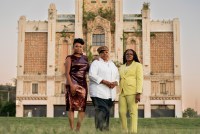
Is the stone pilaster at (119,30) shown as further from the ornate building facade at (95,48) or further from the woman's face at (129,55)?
the woman's face at (129,55)

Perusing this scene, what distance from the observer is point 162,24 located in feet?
158

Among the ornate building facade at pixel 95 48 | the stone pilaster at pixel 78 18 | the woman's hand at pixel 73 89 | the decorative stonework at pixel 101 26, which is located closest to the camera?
the woman's hand at pixel 73 89

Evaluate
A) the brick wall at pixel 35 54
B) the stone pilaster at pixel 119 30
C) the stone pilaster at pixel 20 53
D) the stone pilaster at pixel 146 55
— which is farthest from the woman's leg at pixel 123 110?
the brick wall at pixel 35 54

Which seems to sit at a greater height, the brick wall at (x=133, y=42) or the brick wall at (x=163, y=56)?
the brick wall at (x=133, y=42)

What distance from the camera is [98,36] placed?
48.1 m

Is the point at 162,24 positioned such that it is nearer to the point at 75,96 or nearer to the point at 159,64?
the point at 159,64

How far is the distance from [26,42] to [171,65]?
625 inches

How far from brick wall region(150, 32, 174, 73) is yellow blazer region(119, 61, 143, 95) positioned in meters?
38.2

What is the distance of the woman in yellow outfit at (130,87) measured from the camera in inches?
363

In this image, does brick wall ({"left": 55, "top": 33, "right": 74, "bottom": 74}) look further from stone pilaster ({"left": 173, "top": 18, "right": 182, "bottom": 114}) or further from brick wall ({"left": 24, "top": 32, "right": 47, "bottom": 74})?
stone pilaster ({"left": 173, "top": 18, "right": 182, "bottom": 114})

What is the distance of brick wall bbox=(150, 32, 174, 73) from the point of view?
47.3m

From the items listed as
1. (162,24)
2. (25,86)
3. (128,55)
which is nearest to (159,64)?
(162,24)

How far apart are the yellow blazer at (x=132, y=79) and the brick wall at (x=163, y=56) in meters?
38.2

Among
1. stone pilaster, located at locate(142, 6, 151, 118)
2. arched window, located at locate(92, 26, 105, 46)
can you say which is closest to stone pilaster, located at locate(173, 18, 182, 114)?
stone pilaster, located at locate(142, 6, 151, 118)
